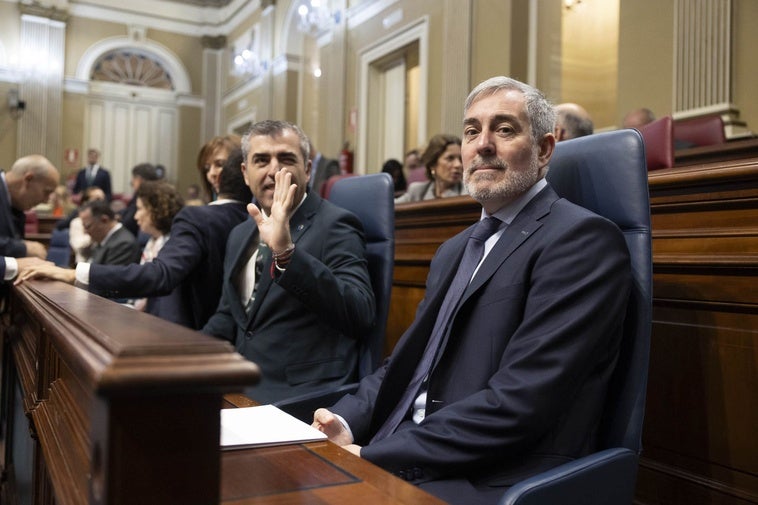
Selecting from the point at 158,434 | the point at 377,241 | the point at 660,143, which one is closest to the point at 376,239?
the point at 377,241

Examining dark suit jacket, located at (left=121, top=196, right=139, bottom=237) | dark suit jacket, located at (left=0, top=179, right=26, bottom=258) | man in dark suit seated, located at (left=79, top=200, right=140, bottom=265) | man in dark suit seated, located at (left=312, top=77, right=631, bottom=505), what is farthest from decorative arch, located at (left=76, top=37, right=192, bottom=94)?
man in dark suit seated, located at (left=312, top=77, right=631, bottom=505)

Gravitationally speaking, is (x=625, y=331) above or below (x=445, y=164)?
below

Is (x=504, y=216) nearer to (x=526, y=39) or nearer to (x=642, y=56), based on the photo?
(x=642, y=56)

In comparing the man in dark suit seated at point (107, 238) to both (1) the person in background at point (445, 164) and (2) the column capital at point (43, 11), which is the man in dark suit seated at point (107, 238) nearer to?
(1) the person in background at point (445, 164)

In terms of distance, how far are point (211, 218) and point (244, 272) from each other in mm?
337

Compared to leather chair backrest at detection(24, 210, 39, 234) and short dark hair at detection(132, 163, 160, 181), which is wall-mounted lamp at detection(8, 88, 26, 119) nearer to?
leather chair backrest at detection(24, 210, 39, 234)

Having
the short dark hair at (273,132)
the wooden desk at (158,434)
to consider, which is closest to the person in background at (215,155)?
the short dark hair at (273,132)

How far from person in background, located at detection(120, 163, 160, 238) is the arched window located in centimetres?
795

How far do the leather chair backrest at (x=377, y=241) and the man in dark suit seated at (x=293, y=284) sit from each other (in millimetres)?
46

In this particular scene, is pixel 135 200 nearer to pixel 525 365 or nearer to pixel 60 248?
pixel 60 248

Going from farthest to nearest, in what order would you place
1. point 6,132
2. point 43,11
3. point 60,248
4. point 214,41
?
Answer: point 214,41, point 43,11, point 6,132, point 60,248

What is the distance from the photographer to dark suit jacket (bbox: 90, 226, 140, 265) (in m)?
3.69

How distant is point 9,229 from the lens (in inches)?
125

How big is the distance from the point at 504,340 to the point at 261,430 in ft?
1.61
